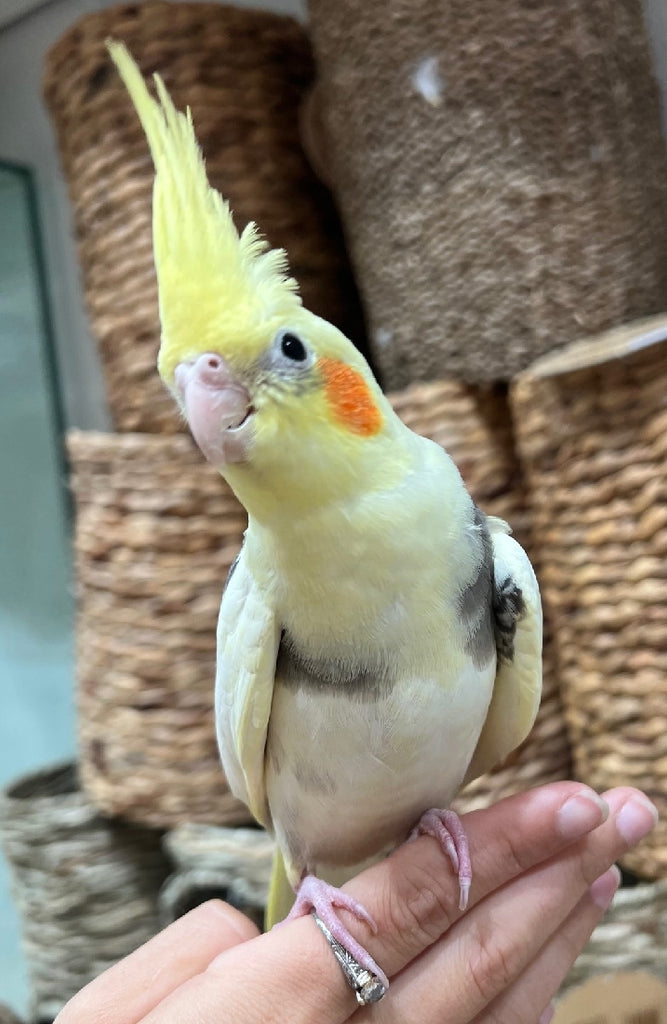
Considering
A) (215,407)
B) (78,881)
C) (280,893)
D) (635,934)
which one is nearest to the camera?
(215,407)

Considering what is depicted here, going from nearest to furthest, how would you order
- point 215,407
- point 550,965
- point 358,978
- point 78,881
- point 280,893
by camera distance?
1. point 215,407
2. point 358,978
3. point 550,965
4. point 280,893
5. point 78,881

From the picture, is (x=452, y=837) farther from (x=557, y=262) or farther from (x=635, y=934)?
(x=557, y=262)

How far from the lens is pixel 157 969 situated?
66 cm

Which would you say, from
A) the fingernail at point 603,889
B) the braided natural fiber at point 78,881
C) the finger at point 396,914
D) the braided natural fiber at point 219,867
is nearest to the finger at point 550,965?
the fingernail at point 603,889

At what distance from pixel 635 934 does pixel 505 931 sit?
0.39 meters

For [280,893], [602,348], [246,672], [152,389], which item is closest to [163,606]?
[152,389]

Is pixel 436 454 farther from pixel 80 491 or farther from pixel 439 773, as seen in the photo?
pixel 80 491

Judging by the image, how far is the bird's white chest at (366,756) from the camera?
54 centimetres

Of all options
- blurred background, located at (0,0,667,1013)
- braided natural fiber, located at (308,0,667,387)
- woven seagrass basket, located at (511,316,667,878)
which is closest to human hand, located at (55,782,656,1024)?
woven seagrass basket, located at (511,316,667,878)

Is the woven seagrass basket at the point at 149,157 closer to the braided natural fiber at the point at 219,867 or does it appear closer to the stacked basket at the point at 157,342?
the stacked basket at the point at 157,342

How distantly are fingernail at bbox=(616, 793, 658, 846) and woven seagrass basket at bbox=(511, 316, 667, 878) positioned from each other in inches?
8.4

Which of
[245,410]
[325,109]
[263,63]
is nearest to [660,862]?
[245,410]

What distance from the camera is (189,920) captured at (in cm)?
71

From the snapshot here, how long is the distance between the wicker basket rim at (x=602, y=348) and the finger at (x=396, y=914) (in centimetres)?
43
